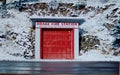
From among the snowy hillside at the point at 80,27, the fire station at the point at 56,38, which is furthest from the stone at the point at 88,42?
the fire station at the point at 56,38

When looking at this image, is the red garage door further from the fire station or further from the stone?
the stone

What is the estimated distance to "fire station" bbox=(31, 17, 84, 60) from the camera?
1107cm

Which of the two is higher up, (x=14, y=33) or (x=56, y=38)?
(x=14, y=33)

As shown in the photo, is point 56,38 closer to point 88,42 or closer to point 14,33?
point 88,42

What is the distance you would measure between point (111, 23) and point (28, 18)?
2.87m

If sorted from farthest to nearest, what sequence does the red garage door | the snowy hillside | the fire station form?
the red garage door → the snowy hillside → the fire station

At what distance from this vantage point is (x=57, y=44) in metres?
11.4

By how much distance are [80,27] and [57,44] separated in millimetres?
996

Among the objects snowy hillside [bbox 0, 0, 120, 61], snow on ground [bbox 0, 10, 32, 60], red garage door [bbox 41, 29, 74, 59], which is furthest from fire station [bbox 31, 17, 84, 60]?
snow on ground [bbox 0, 10, 32, 60]

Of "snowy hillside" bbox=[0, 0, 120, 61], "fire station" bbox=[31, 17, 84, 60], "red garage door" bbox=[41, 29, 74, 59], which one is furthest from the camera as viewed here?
"red garage door" bbox=[41, 29, 74, 59]

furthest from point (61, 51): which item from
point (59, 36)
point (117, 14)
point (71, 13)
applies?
point (117, 14)

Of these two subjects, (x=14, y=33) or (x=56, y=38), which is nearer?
(x=14, y=33)

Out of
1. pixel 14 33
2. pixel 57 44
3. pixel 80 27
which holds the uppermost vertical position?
pixel 80 27

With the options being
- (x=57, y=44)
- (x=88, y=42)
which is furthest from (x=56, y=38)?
(x=88, y=42)
